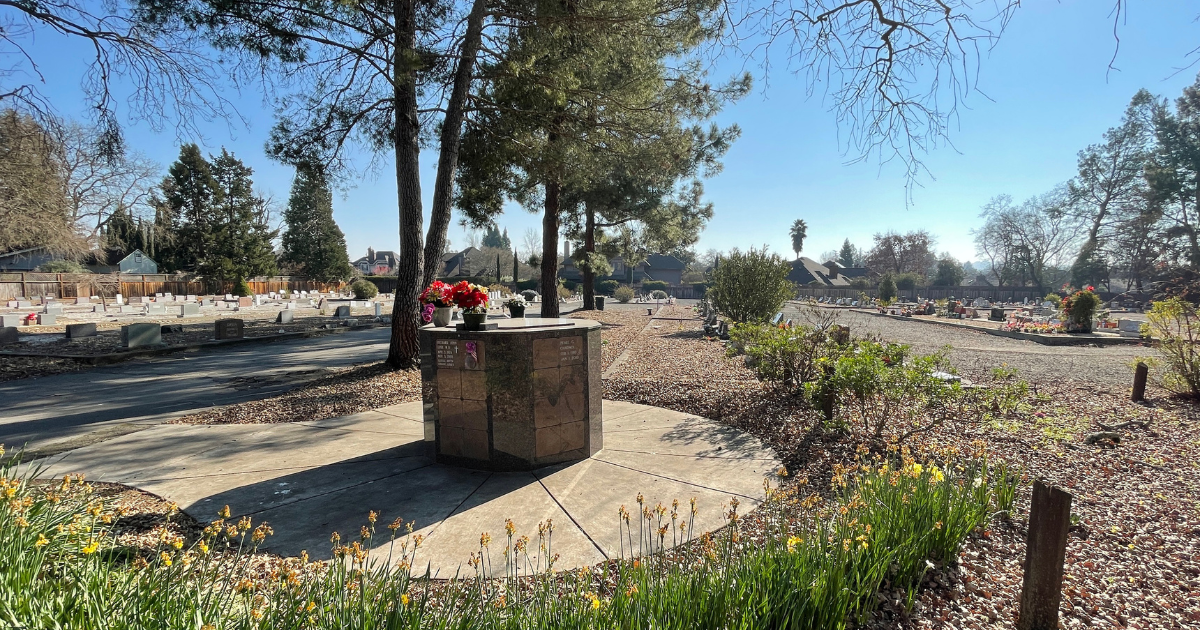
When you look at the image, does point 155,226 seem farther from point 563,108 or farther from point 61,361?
point 563,108

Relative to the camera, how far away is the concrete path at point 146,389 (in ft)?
19.7

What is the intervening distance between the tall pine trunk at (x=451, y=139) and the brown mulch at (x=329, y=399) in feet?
6.33

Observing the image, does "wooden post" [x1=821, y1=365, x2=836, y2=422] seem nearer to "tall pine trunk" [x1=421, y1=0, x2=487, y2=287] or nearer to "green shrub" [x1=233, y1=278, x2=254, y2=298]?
"tall pine trunk" [x1=421, y1=0, x2=487, y2=287]

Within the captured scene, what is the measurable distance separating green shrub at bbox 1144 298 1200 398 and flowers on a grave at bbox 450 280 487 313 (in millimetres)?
8682

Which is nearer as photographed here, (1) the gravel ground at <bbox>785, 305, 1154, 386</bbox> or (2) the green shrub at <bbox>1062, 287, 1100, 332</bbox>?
(1) the gravel ground at <bbox>785, 305, 1154, 386</bbox>

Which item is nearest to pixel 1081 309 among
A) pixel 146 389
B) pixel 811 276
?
pixel 146 389

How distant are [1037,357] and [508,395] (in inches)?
548

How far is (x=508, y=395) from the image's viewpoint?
427 cm

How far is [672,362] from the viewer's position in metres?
10.4

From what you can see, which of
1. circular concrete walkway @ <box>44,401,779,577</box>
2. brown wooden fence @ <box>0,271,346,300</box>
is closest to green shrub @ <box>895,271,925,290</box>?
circular concrete walkway @ <box>44,401,779,577</box>

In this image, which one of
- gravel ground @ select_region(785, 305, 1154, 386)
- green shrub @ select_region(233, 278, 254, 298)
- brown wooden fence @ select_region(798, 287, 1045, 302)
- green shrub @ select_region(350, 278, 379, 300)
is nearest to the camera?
gravel ground @ select_region(785, 305, 1154, 386)

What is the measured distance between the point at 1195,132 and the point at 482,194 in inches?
1946

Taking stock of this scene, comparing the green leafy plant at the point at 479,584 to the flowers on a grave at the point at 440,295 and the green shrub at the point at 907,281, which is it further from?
the green shrub at the point at 907,281

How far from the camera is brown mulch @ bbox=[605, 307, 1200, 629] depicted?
2.33m
